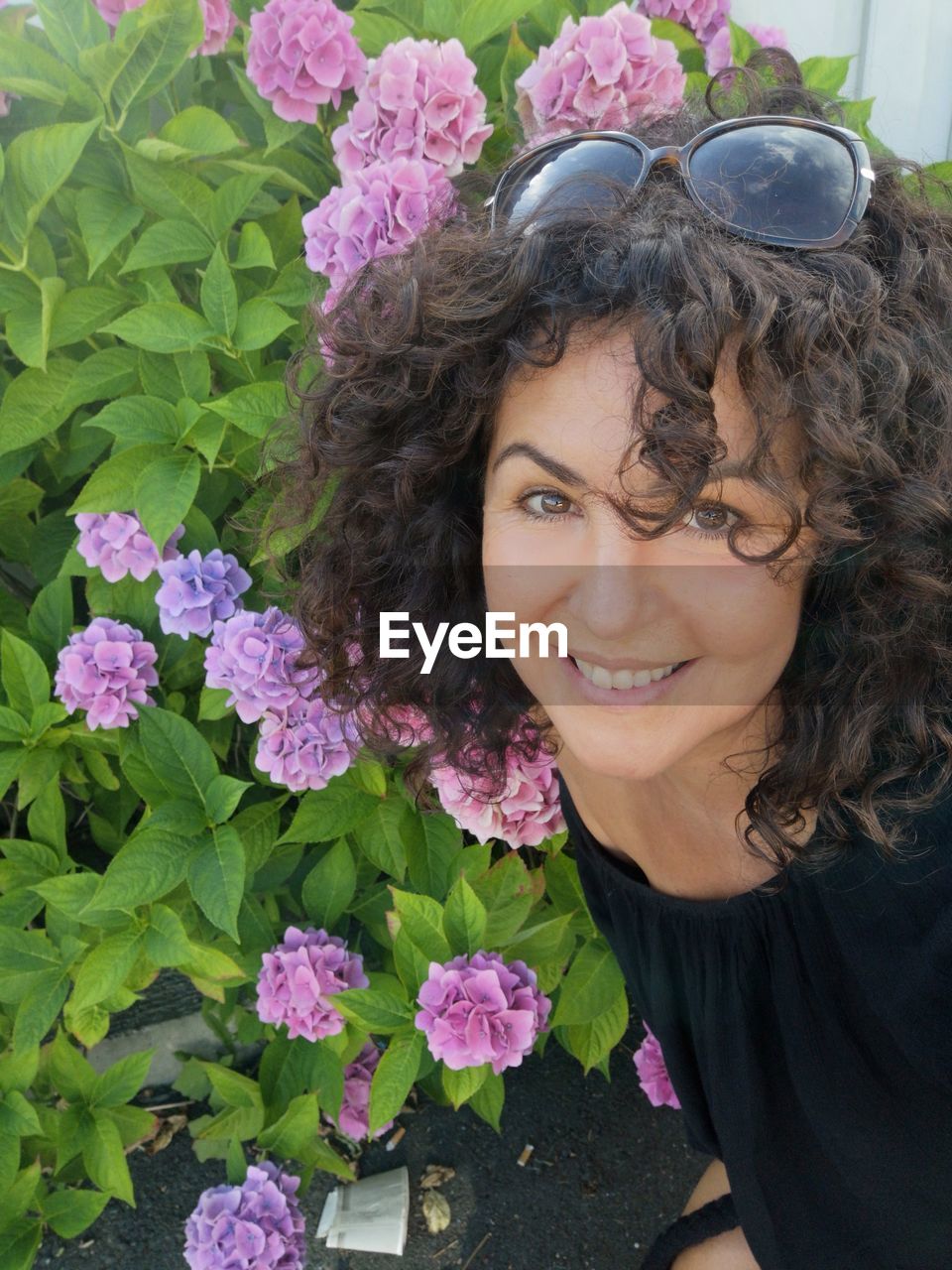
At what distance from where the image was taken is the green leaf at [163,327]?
145cm

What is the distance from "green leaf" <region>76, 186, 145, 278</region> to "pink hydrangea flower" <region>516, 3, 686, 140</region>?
0.56m

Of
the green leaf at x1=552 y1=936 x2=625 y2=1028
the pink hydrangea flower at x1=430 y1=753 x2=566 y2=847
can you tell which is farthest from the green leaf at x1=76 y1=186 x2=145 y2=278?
the green leaf at x1=552 y1=936 x2=625 y2=1028

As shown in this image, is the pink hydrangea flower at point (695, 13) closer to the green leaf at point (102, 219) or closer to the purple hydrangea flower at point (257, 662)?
the green leaf at point (102, 219)

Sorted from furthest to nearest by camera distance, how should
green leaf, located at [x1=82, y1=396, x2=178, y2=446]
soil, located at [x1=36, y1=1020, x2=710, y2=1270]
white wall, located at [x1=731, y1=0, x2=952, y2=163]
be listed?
white wall, located at [x1=731, y1=0, x2=952, y2=163]
soil, located at [x1=36, y1=1020, x2=710, y2=1270]
green leaf, located at [x1=82, y1=396, x2=178, y2=446]

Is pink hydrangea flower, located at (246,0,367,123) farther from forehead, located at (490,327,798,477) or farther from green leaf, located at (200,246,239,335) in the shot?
forehead, located at (490,327,798,477)

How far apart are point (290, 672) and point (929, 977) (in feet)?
2.75

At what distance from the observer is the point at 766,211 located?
3.34ft

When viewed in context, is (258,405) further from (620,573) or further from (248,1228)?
(248,1228)

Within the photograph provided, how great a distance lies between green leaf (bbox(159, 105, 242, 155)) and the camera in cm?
149

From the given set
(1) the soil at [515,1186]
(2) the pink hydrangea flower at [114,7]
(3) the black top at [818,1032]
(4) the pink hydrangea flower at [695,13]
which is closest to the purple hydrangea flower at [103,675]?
(3) the black top at [818,1032]

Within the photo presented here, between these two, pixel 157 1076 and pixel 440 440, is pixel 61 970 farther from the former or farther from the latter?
pixel 440 440

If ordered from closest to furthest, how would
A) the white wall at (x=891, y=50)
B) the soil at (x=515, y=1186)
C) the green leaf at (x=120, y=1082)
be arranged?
the green leaf at (x=120, y=1082) < the soil at (x=515, y=1186) < the white wall at (x=891, y=50)

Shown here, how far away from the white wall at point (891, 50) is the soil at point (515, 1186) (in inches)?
85.2

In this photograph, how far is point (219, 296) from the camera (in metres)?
1.46
